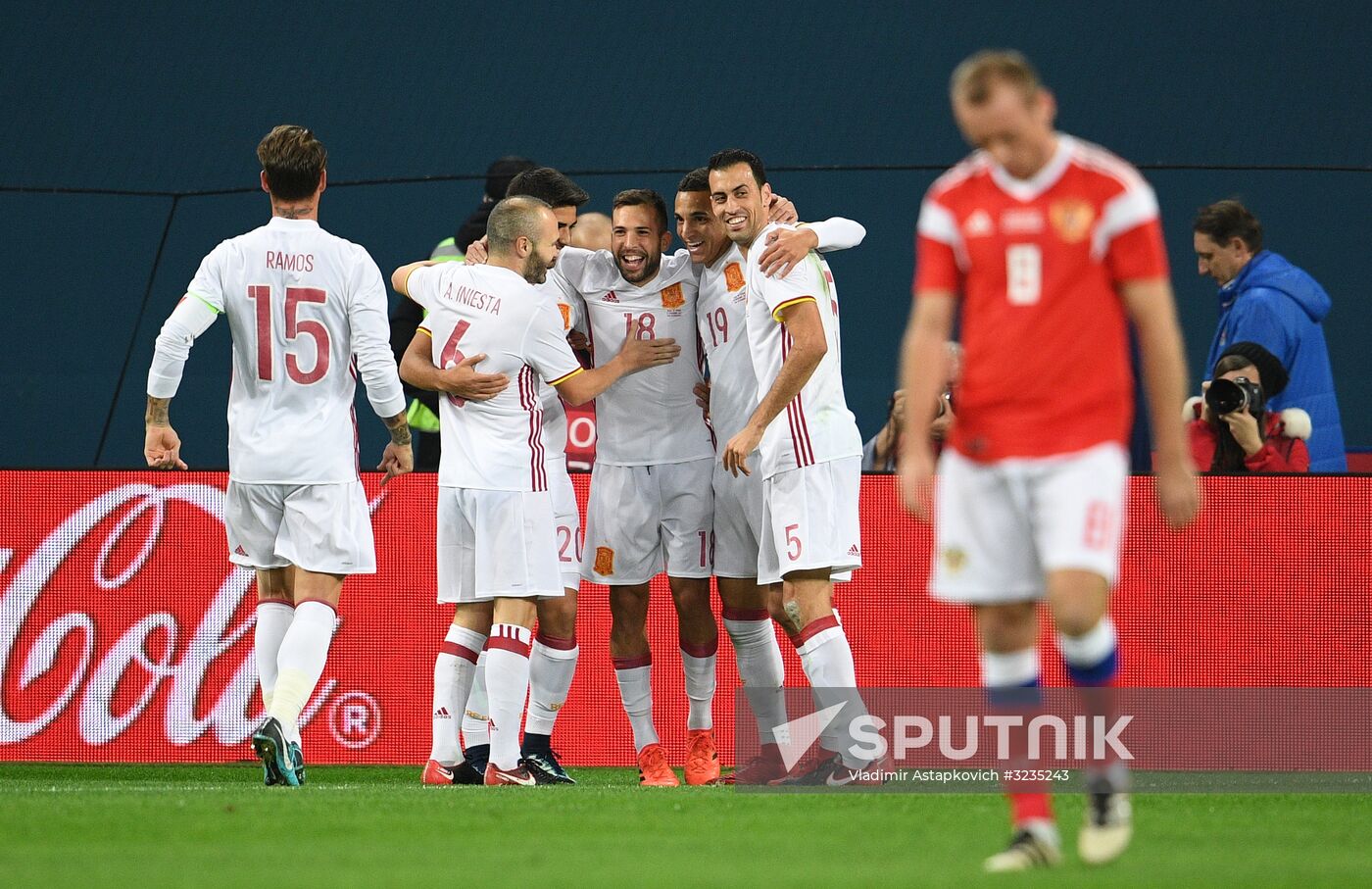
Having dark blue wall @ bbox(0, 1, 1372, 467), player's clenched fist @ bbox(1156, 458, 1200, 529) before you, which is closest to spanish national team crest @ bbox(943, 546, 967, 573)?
player's clenched fist @ bbox(1156, 458, 1200, 529)

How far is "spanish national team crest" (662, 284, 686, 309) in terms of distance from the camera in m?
6.62

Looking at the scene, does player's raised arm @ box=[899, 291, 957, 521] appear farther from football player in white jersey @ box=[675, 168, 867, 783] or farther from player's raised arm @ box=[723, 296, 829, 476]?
football player in white jersey @ box=[675, 168, 867, 783]

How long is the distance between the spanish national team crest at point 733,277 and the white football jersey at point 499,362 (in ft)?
2.19

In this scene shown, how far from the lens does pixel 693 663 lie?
660cm

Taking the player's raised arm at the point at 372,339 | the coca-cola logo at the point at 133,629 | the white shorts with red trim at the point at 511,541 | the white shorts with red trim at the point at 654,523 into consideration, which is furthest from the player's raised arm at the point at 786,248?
the coca-cola logo at the point at 133,629

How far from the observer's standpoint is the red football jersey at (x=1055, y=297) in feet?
12.2

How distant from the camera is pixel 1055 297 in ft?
12.2

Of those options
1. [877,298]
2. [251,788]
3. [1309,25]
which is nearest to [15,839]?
[251,788]

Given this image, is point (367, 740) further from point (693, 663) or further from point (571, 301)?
point (571, 301)

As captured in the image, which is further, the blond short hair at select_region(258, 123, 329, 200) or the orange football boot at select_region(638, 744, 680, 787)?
the orange football boot at select_region(638, 744, 680, 787)

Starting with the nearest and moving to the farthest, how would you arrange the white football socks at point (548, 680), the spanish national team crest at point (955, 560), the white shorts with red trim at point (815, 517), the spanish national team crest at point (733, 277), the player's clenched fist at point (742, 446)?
the spanish national team crest at point (955, 560)
the player's clenched fist at point (742, 446)
the white shorts with red trim at point (815, 517)
the spanish national team crest at point (733, 277)
the white football socks at point (548, 680)

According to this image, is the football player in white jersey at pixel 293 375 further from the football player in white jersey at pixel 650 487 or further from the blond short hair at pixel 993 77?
the blond short hair at pixel 993 77

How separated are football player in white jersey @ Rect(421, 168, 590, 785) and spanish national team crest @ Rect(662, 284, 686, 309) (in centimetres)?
38

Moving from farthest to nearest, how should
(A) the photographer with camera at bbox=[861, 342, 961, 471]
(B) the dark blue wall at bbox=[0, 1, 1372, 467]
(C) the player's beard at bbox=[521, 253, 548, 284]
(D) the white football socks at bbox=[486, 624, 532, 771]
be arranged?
1. (B) the dark blue wall at bbox=[0, 1, 1372, 467]
2. (A) the photographer with camera at bbox=[861, 342, 961, 471]
3. (C) the player's beard at bbox=[521, 253, 548, 284]
4. (D) the white football socks at bbox=[486, 624, 532, 771]
